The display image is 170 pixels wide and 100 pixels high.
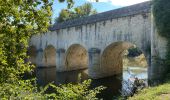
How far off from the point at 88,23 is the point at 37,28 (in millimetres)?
20030

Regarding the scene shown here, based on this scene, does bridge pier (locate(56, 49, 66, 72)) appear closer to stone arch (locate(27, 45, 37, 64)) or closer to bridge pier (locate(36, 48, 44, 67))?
bridge pier (locate(36, 48, 44, 67))

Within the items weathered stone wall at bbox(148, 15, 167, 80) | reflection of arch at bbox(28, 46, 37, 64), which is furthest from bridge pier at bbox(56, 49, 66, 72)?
weathered stone wall at bbox(148, 15, 167, 80)

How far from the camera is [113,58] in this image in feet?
86.2

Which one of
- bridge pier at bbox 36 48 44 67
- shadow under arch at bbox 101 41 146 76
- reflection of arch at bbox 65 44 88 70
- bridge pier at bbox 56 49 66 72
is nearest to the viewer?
shadow under arch at bbox 101 41 146 76

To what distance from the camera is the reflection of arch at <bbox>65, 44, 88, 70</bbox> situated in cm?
3052

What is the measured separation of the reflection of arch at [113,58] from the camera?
24.4m

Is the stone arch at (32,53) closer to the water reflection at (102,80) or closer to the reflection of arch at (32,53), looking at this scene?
the reflection of arch at (32,53)

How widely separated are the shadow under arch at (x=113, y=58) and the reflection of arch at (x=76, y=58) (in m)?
4.71

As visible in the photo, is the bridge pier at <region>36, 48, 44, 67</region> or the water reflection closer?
the water reflection

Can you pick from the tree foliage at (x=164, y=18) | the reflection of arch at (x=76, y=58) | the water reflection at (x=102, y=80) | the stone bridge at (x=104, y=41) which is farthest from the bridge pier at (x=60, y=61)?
the tree foliage at (x=164, y=18)

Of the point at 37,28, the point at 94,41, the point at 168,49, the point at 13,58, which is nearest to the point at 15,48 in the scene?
the point at 13,58

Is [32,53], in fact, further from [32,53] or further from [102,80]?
[102,80]

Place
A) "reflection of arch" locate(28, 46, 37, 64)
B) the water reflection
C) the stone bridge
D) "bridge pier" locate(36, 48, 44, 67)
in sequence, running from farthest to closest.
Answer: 1. "reflection of arch" locate(28, 46, 37, 64)
2. "bridge pier" locate(36, 48, 44, 67)
3. the water reflection
4. the stone bridge

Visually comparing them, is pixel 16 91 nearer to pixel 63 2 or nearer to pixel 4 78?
pixel 4 78
